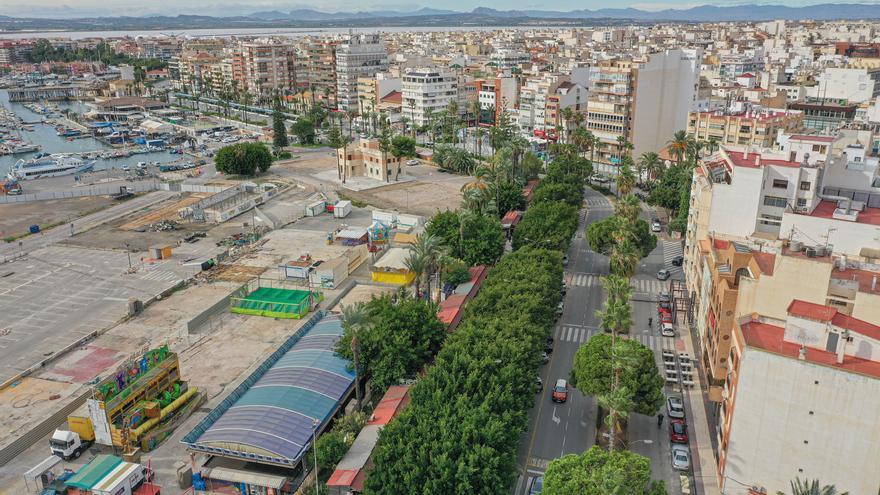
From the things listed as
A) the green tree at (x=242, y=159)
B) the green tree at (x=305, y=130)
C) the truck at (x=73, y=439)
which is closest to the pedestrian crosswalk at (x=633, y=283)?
the truck at (x=73, y=439)

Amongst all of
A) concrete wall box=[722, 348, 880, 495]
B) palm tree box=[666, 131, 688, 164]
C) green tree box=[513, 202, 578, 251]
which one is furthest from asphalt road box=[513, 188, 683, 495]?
palm tree box=[666, 131, 688, 164]

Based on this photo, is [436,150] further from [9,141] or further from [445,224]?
[9,141]

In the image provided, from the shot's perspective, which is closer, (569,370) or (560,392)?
(560,392)

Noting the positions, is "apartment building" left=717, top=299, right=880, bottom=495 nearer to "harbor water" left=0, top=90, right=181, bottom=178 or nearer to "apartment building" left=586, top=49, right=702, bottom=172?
"apartment building" left=586, top=49, right=702, bottom=172

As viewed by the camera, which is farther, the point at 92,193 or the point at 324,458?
the point at 92,193

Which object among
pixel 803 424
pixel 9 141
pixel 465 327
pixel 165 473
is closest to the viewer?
pixel 803 424

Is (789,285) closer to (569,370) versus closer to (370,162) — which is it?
(569,370)

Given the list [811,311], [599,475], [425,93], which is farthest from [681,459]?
[425,93]

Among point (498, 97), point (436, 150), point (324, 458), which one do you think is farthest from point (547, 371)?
point (498, 97)

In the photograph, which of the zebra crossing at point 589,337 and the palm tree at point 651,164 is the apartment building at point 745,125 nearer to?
the palm tree at point 651,164
